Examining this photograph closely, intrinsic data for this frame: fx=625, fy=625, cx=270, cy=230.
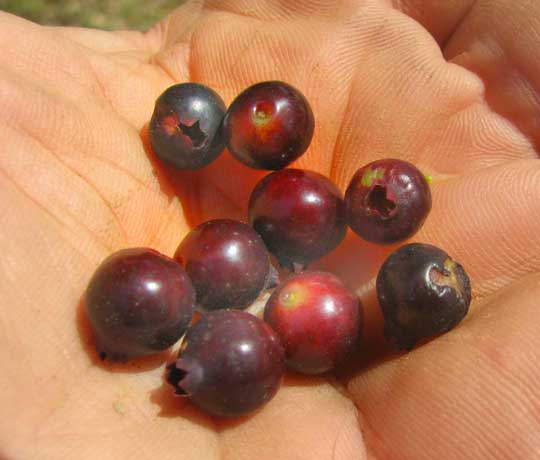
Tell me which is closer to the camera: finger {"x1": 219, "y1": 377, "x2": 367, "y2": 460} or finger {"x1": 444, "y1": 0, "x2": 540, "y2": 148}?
finger {"x1": 219, "y1": 377, "x2": 367, "y2": 460}

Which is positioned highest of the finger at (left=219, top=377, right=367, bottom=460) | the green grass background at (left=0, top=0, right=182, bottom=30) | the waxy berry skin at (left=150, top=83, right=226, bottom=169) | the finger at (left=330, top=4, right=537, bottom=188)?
the finger at (left=330, top=4, right=537, bottom=188)

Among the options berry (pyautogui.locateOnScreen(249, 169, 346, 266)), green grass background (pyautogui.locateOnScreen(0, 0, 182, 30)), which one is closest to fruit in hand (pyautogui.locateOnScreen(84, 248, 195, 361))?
berry (pyautogui.locateOnScreen(249, 169, 346, 266))

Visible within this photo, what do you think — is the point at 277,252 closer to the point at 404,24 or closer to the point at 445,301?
the point at 445,301

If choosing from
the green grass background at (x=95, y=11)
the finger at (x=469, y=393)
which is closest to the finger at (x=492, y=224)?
the finger at (x=469, y=393)

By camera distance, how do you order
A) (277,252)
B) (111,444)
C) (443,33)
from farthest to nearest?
1. (443,33)
2. (277,252)
3. (111,444)

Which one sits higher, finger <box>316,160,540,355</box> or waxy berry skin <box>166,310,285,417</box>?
finger <box>316,160,540,355</box>

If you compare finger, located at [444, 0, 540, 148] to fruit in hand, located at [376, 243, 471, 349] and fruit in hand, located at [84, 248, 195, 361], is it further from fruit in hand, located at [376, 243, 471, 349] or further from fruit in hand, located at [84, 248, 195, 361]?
fruit in hand, located at [84, 248, 195, 361]

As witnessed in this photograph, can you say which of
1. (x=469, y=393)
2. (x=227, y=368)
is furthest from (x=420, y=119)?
(x=227, y=368)

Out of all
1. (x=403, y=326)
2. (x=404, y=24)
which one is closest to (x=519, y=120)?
(x=404, y=24)
